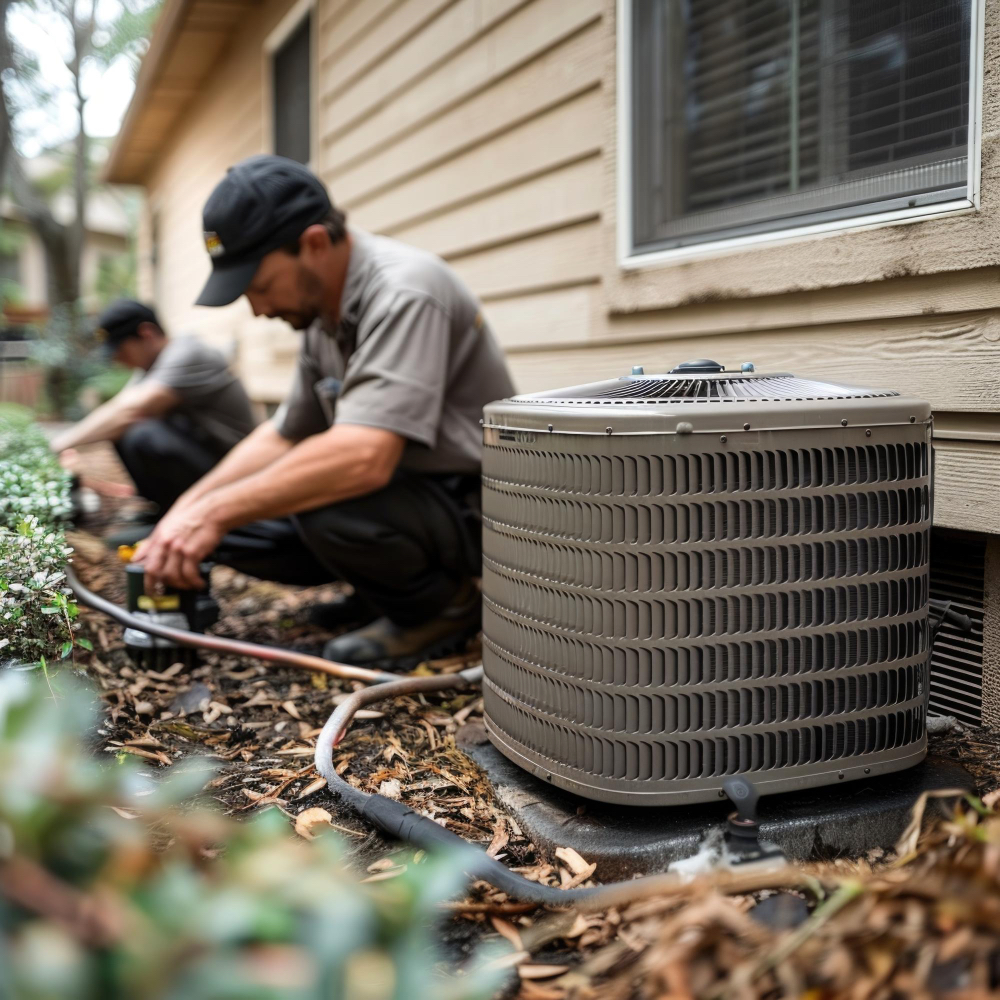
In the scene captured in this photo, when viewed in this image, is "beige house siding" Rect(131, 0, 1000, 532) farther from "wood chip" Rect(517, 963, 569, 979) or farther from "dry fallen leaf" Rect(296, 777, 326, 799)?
"dry fallen leaf" Rect(296, 777, 326, 799)

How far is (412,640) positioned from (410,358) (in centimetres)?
89

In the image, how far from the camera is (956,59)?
2.11 metres

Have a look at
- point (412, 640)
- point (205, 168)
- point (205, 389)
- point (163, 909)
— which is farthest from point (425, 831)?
point (205, 168)

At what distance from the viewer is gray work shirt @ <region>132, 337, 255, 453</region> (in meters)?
4.75

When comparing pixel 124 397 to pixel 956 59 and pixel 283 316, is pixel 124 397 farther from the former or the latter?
pixel 956 59

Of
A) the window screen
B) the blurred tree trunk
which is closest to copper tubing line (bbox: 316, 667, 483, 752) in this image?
the window screen

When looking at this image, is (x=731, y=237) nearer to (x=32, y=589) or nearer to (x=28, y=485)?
(x=32, y=589)

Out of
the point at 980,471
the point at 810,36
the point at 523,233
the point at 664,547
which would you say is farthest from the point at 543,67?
the point at 664,547

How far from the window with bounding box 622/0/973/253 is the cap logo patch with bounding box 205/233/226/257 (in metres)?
1.24

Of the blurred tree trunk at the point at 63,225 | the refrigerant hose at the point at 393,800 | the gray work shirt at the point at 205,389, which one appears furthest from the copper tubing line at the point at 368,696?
the blurred tree trunk at the point at 63,225

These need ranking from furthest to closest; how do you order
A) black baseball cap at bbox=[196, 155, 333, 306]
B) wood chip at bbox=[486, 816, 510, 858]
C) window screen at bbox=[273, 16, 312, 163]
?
window screen at bbox=[273, 16, 312, 163] < black baseball cap at bbox=[196, 155, 333, 306] < wood chip at bbox=[486, 816, 510, 858]

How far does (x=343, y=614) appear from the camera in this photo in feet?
11.1

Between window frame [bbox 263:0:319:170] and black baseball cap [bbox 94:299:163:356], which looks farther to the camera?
window frame [bbox 263:0:319:170]

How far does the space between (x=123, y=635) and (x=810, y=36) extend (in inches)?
100
